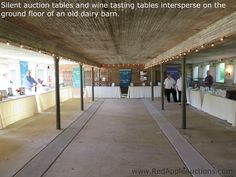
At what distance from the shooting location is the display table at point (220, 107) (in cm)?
708

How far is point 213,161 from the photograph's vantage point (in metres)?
4.27

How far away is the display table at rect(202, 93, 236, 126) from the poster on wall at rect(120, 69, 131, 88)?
9.76 m

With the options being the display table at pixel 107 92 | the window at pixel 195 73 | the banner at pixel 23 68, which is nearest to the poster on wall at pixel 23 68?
the banner at pixel 23 68

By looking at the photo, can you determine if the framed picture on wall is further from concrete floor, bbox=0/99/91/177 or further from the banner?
concrete floor, bbox=0/99/91/177

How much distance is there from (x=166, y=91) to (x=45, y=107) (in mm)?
6800

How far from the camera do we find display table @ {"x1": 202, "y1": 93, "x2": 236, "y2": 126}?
279 inches

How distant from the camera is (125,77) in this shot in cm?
1912

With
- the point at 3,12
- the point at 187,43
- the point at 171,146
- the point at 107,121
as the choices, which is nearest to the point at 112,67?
the point at 107,121

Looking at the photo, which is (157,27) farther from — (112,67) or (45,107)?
(112,67)

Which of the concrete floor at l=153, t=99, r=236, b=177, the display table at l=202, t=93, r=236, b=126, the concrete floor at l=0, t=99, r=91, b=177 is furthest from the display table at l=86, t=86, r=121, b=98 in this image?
the concrete floor at l=153, t=99, r=236, b=177

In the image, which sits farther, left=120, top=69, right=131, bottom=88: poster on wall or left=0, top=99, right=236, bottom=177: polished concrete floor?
left=120, top=69, right=131, bottom=88: poster on wall

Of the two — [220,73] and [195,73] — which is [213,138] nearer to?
[220,73]

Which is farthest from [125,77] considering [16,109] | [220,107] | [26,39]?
[26,39]

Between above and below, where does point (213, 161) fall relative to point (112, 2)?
below
